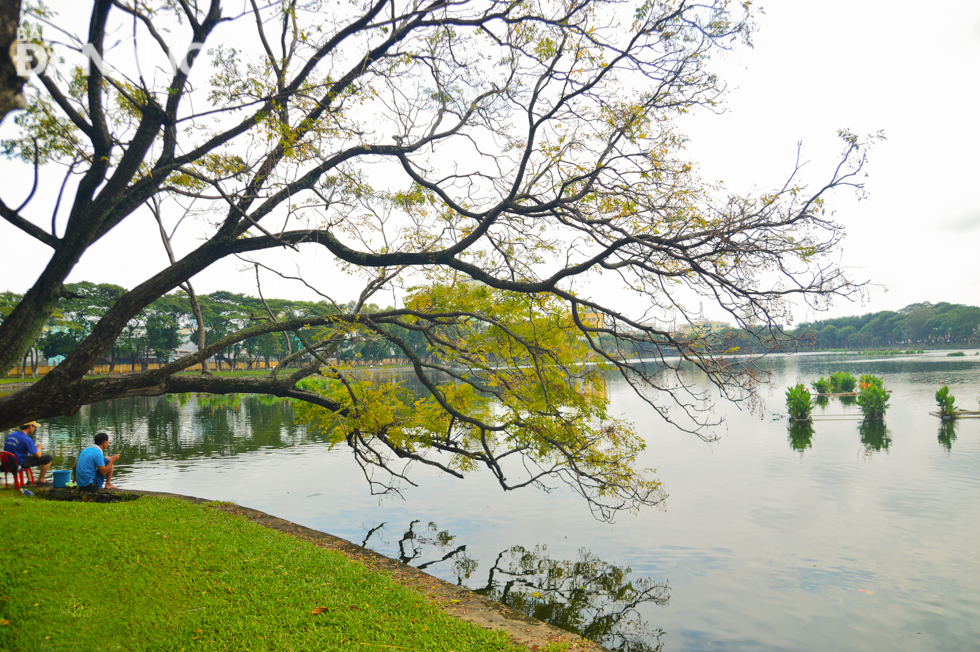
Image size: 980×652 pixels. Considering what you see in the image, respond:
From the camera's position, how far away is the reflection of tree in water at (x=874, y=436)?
804 inches

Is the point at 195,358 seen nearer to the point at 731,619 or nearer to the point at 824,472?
the point at 731,619

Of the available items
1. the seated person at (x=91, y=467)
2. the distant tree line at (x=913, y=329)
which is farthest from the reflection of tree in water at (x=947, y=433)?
the distant tree line at (x=913, y=329)

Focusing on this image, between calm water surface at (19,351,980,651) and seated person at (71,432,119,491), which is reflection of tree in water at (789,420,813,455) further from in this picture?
seated person at (71,432,119,491)

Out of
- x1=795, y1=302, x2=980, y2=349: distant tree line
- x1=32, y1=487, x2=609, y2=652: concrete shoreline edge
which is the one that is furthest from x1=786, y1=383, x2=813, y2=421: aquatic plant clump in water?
x1=795, y1=302, x2=980, y2=349: distant tree line

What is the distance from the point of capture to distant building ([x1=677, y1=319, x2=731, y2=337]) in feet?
22.8

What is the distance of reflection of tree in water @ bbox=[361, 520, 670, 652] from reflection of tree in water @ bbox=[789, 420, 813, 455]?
1441 centimetres

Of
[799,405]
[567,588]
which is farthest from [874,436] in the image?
[567,588]

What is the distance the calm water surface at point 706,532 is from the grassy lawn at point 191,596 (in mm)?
2952

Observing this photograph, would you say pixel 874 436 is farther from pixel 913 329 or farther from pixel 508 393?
pixel 913 329

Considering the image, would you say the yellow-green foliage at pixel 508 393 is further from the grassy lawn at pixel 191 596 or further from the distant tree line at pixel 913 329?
the distant tree line at pixel 913 329

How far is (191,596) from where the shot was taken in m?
5.51

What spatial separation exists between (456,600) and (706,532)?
24.6 ft

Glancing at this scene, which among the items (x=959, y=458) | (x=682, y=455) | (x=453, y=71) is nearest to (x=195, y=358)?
(x=453, y=71)

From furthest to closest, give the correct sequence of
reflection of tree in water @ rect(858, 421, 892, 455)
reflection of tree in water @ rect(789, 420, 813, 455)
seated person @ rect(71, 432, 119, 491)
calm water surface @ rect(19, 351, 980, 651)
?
reflection of tree in water @ rect(789, 420, 813, 455) → reflection of tree in water @ rect(858, 421, 892, 455) → seated person @ rect(71, 432, 119, 491) → calm water surface @ rect(19, 351, 980, 651)
